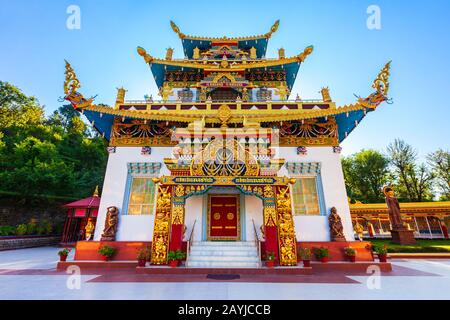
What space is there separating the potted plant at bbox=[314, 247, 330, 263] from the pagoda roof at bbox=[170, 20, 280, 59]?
16.5 meters

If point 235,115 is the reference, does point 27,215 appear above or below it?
below

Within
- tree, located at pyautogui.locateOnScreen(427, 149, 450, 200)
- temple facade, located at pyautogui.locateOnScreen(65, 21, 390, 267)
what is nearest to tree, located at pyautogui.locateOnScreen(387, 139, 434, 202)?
tree, located at pyautogui.locateOnScreen(427, 149, 450, 200)

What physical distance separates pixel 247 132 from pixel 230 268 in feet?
17.5

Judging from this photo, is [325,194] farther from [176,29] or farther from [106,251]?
[176,29]

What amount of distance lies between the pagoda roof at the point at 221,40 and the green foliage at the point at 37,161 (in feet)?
50.2

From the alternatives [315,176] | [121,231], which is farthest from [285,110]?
[121,231]

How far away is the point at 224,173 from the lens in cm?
819

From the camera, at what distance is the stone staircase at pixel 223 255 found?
23.5 feet

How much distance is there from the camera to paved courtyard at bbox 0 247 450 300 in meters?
4.41

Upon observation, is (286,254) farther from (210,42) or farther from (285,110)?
(210,42)

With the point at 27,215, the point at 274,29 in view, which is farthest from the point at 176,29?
the point at 27,215

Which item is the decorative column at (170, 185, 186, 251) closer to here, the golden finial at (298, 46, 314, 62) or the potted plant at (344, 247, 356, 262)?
the potted plant at (344, 247, 356, 262)

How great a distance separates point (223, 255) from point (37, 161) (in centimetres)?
1965

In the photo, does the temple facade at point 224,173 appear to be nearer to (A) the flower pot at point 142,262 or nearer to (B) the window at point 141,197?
(B) the window at point 141,197
